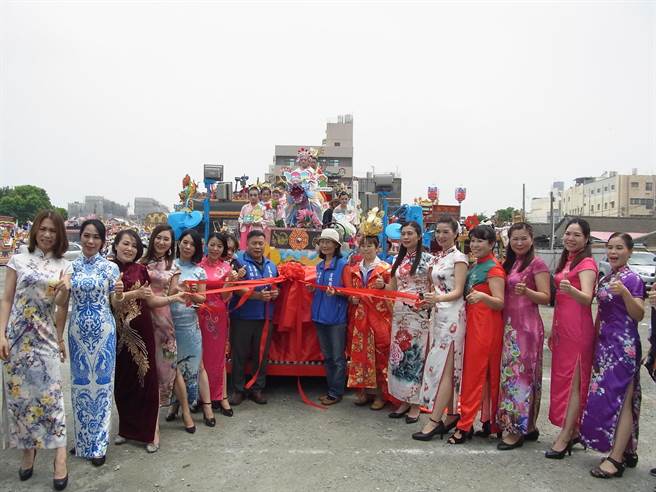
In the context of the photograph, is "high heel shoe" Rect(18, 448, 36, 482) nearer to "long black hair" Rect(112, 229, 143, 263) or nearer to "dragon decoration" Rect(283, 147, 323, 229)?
"long black hair" Rect(112, 229, 143, 263)

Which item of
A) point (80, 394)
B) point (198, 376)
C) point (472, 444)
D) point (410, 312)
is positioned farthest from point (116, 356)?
point (472, 444)

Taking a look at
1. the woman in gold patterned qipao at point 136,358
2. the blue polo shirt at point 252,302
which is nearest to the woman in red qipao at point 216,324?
the blue polo shirt at point 252,302

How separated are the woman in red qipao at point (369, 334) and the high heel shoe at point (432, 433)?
2.45ft

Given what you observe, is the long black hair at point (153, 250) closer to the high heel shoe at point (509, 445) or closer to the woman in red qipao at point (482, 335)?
the woman in red qipao at point (482, 335)

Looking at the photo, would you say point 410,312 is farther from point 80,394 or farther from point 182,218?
point 182,218

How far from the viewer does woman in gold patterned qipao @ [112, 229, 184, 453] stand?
11.6 feet

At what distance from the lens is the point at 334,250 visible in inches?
179

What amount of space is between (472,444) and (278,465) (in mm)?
1488

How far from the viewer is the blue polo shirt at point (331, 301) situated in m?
4.50

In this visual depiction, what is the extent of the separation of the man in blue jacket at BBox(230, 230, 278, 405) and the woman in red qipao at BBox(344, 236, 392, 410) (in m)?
0.76

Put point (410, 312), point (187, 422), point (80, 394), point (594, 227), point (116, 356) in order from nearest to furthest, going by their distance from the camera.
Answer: point (80, 394) < point (116, 356) < point (187, 422) < point (410, 312) < point (594, 227)

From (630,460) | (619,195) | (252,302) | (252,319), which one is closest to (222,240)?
(252,302)

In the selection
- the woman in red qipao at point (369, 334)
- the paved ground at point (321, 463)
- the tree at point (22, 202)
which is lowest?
the paved ground at point (321, 463)

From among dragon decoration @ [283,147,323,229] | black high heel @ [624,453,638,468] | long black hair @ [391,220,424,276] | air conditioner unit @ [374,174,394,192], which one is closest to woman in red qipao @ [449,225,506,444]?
long black hair @ [391,220,424,276]
